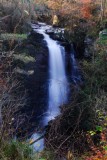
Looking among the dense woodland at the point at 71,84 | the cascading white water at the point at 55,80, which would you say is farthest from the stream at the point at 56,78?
the dense woodland at the point at 71,84

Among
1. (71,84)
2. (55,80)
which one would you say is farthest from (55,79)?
(71,84)

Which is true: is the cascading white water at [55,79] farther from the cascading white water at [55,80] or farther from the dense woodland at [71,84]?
the dense woodland at [71,84]

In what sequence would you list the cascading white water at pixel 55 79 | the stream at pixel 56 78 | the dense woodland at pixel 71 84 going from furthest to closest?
1. the cascading white water at pixel 55 79
2. the stream at pixel 56 78
3. the dense woodland at pixel 71 84

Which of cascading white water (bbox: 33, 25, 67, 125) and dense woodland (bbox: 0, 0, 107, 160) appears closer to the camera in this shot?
dense woodland (bbox: 0, 0, 107, 160)

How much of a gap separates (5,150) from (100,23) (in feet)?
57.6

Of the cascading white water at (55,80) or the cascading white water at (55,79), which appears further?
the cascading white water at (55,79)

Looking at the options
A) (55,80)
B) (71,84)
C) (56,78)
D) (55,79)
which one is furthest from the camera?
(56,78)

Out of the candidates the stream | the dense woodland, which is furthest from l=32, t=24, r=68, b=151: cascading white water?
the dense woodland

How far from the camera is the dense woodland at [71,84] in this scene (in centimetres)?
1031

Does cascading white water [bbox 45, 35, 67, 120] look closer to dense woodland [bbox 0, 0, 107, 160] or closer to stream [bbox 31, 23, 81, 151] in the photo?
stream [bbox 31, 23, 81, 151]

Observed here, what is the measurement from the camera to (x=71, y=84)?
1781cm

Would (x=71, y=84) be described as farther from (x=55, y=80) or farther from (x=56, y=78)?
(x=56, y=78)

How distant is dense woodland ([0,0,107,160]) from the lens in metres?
10.3

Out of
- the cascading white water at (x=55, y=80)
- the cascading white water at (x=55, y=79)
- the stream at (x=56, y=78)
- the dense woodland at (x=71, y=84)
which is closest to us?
the dense woodland at (x=71, y=84)
